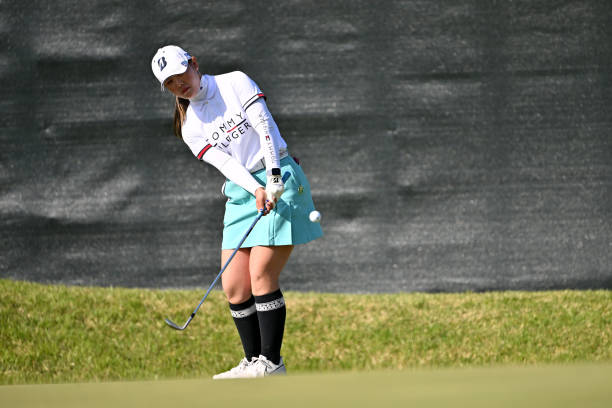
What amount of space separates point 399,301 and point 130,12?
2153 mm

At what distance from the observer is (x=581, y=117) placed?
446cm

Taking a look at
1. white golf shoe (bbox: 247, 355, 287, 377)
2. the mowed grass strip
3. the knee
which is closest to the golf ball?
the knee

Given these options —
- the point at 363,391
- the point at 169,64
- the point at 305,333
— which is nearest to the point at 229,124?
the point at 169,64

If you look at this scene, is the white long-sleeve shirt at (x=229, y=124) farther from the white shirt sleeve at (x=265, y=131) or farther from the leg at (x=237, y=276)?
the leg at (x=237, y=276)

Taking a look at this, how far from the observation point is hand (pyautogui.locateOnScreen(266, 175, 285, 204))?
2.77 m

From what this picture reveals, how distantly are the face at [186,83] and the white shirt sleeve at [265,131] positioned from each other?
20 centimetres

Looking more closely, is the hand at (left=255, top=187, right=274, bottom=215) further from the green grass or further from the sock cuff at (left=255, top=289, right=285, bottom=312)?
the green grass

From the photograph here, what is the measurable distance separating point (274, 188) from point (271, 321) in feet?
1.57

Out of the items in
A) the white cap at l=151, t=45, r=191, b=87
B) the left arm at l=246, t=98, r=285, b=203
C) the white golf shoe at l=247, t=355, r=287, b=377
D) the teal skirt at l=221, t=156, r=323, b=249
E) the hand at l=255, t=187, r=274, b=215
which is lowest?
the white golf shoe at l=247, t=355, r=287, b=377

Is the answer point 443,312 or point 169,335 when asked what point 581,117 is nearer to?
point 443,312

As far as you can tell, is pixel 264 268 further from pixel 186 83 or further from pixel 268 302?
pixel 186 83

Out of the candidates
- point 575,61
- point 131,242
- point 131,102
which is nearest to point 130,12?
point 131,102

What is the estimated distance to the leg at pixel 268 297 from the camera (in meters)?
2.87

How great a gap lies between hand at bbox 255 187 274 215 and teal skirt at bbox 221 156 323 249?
0.31 ft
